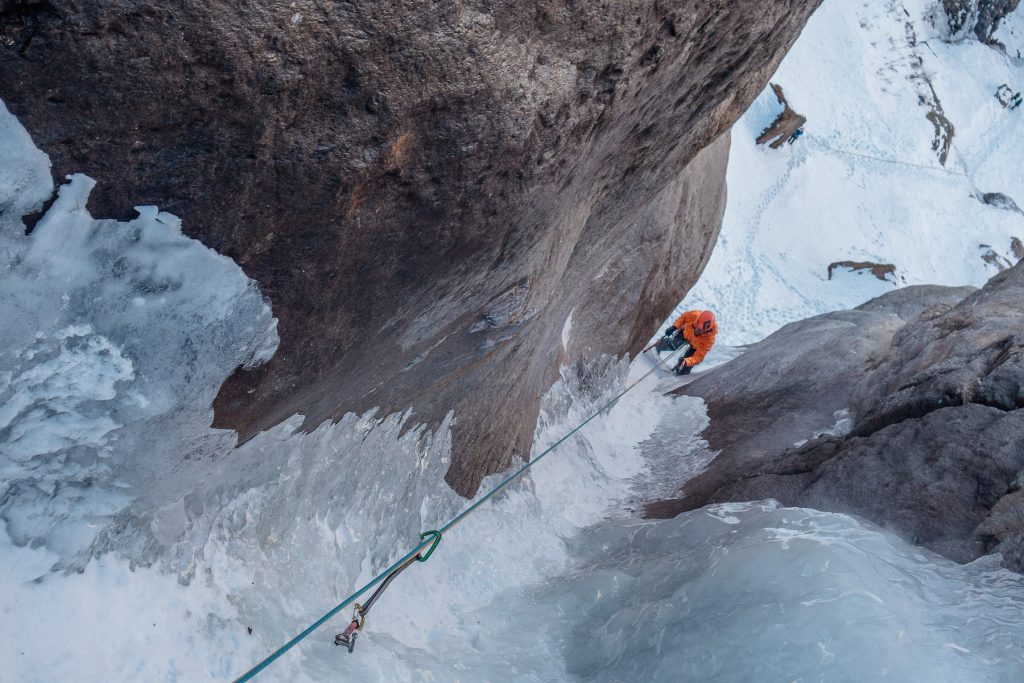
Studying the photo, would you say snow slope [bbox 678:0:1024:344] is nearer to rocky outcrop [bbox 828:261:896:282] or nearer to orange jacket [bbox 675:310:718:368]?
rocky outcrop [bbox 828:261:896:282]

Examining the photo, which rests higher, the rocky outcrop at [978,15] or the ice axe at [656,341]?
the rocky outcrop at [978,15]

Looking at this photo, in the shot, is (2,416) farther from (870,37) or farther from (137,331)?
(870,37)

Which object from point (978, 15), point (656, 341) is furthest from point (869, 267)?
point (978, 15)

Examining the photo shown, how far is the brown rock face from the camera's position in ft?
6.09

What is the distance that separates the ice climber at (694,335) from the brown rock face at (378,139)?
5.22 meters

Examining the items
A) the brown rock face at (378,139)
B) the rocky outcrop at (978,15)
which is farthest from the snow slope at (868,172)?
the brown rock face at (378,139)

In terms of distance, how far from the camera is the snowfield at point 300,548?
212 centimetres

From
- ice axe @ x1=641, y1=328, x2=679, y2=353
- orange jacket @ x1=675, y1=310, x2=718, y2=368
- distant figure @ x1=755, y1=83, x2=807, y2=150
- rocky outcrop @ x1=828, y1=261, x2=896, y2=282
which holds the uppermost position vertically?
distant figure @ x1=755, y1=83, x2=807, y2=150

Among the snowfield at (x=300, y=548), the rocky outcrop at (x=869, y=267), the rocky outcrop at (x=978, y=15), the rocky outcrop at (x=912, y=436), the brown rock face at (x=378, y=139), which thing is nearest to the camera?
the brown rock face at (x=378, y=139)

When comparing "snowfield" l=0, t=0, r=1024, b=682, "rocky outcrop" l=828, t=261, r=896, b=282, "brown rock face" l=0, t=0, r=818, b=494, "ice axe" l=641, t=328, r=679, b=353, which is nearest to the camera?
"brown rock face" l=0, t=0, r=818, b=494

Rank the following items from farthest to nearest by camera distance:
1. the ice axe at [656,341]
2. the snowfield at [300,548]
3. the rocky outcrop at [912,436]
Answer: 1. the ice axe at [656,341]
2. the rocky outcrop at [912,436]
3. the snowfield at [300,548]

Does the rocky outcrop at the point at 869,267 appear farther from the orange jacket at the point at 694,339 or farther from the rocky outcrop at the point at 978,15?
the rocky outcrop at the point at 978,15

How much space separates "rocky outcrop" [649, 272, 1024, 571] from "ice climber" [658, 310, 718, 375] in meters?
2.27

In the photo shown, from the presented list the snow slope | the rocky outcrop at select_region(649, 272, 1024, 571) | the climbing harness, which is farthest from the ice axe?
the climbing harness
